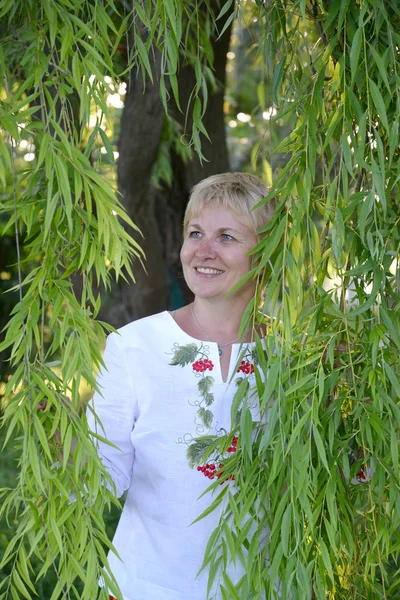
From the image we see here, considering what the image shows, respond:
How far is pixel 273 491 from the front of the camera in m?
1.34

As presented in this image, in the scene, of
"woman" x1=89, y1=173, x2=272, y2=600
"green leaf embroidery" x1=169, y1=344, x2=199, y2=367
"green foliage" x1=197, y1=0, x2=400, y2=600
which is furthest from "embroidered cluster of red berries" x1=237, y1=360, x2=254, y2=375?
"green foliage" x1=197, y1=0, x2=400, y2=600

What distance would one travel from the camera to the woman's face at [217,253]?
63.6 inches

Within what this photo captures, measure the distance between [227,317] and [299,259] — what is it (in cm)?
37

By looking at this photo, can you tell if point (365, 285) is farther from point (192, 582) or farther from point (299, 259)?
point (192, 582)

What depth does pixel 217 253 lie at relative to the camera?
1.61m

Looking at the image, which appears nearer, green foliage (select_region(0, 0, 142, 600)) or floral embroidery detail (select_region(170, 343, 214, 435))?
green foliage (select_region(0, 0, 142, 600))

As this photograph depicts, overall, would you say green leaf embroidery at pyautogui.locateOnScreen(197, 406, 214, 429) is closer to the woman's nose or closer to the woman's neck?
the woman's neck

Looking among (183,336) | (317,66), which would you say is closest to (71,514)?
(183,336)

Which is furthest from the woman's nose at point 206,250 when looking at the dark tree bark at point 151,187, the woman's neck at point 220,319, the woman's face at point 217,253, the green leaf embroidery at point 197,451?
the dark tree bark at point 151,187

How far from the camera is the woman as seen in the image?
1585 mm

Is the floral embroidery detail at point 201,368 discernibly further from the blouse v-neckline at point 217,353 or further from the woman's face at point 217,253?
the woman's face at point 217,253

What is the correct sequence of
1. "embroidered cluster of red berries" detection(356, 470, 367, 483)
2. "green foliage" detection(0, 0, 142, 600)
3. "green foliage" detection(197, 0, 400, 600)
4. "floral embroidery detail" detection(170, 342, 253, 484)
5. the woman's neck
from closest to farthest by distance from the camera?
"green foliage" detection(0, 0, 142, 600) → "green foliage" detection(197, 0, 400, 600) → "embroidered cluster of red berries" detection(356, 470, 367, 483) → "floral embroidery detail" detection(170, 342, 253, 484) → the woman's neck

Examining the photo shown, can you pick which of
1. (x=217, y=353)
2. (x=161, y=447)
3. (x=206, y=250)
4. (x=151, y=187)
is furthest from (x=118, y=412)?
→ (x=151, y=187)

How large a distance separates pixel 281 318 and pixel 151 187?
1.98 m
